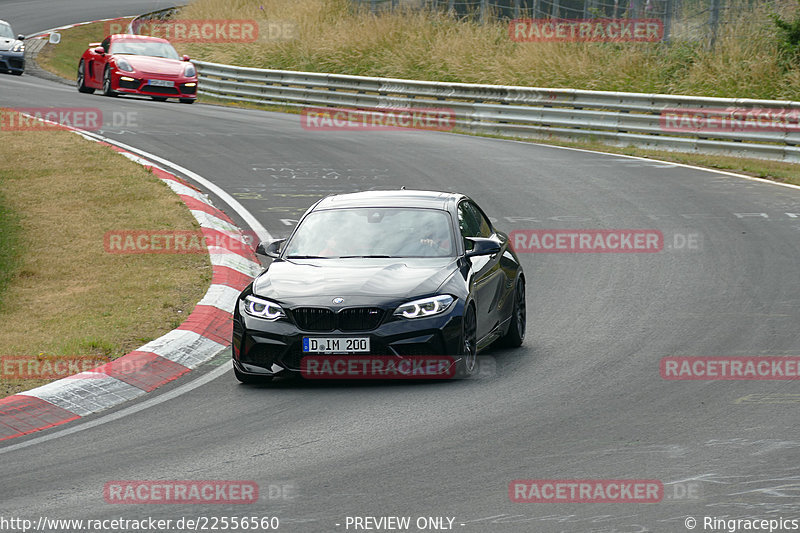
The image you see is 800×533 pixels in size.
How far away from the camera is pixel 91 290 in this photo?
12516 mm

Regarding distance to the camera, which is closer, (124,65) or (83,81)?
(124,65)

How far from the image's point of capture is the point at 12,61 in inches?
1462

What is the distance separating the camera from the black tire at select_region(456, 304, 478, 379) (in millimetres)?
9305

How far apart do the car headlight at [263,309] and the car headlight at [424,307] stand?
897mm

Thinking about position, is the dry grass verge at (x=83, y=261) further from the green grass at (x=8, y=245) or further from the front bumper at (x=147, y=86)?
the front bumper at (x=147, y=86)

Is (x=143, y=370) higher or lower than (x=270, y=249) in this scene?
lower

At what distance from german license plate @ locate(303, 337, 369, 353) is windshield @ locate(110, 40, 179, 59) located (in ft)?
75.7

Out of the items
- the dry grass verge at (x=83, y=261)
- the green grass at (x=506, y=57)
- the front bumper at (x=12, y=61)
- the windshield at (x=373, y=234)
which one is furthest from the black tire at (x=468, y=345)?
the front bumper at (x=12, y=61)

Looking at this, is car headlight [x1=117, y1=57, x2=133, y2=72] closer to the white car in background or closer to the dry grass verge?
the white car in background

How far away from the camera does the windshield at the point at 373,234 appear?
33.4 ft

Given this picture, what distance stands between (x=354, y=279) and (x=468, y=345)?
1.02 metres

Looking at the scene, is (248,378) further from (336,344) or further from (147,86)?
(147,86)

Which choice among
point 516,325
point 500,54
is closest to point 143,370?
point 516,325

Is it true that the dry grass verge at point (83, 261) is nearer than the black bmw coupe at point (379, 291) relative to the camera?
No
